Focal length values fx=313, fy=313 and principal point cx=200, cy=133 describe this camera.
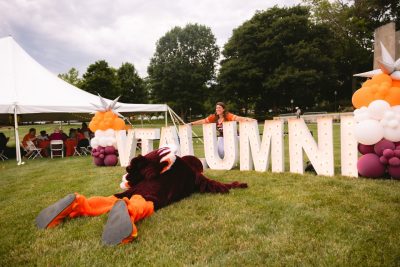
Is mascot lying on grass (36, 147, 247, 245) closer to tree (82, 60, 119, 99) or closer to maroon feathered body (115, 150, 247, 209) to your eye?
maroon feathered body (115, 150, 247, 209)

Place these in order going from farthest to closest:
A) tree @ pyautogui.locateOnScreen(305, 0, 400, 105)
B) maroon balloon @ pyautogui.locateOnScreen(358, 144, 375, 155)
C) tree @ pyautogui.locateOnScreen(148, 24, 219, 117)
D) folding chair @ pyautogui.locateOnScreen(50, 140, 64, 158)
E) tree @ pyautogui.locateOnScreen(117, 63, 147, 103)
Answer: tree @ pyautogui.locateOnScreen(117, 63, 147, 103) → tree @ pyautogui.locateOnScreen(148, 24, 219, 117) → tree @ pyautogui.locateOnScreen(305, 0, 400, 105) → folding chair @ pyautogui.locateOnScreen(50, 140, 64, 158) → maroon balloon @ pyautogui.locateOnScreen(358, 144, 375, 155)

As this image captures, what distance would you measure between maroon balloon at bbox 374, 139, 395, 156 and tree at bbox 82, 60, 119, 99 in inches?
1766

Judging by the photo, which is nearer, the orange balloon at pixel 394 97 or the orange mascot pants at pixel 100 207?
the orange mascot pants at pixel 100 207

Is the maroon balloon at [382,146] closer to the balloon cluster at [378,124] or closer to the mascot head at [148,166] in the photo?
the balloon cluster at [378,124]

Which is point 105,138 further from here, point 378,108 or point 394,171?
point 394,171

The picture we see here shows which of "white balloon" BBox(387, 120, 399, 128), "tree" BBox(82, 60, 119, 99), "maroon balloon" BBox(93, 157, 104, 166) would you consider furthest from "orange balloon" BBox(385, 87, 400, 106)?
"tree" BBox(82, 60, 119, 99)

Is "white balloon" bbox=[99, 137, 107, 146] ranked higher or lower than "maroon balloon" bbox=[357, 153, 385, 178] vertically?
higher

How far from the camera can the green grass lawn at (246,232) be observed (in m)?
2.67

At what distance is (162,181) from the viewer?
4.32 metres

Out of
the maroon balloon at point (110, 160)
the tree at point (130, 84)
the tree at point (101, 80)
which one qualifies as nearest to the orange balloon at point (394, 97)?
the maroon balloon at point (110, 160)

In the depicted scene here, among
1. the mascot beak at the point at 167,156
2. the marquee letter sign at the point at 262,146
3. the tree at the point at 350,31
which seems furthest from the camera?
the tree at the point at 350,31

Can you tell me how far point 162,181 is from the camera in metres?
4.32

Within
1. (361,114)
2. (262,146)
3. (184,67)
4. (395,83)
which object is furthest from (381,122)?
(184,67)

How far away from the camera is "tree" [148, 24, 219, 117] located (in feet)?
148
